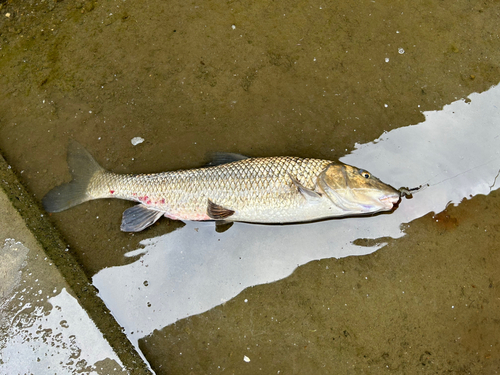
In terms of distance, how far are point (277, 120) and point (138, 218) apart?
163 centimetres

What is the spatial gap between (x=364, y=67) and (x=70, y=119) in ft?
10.0

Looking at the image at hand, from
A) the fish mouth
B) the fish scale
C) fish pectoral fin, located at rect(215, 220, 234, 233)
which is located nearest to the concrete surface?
the fish scale

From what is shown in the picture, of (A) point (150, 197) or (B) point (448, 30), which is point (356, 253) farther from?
(B) point (448, 30)

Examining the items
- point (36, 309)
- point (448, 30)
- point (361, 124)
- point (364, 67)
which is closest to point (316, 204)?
point (361, 124)

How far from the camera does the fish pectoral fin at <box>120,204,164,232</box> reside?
2.69 meters

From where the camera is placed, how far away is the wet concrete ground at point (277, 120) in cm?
267

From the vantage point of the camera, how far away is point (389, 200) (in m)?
2.57

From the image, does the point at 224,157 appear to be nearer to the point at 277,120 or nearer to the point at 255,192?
the point at 255,192

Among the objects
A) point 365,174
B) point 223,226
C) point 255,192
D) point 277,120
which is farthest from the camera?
point 277,120

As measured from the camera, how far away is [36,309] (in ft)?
8.46

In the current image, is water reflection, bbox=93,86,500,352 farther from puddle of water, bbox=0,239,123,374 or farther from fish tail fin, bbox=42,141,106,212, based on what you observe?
fish tail fin, bbox=42,141,106,212

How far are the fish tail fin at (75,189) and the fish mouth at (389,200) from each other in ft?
8.39

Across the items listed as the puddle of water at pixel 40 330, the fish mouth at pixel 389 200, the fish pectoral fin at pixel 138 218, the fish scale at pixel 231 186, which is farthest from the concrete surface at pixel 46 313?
the fish mouth at pixel 389 200

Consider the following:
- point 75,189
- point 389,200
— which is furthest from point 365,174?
Answer: point 75,189
